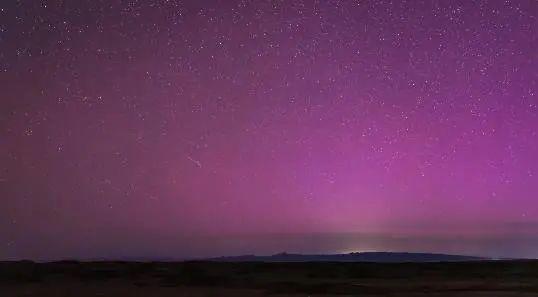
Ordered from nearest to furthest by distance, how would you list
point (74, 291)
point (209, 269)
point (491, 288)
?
point (74, 291) → point (491, 288) → point (209, 269)

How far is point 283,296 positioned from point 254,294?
173cm

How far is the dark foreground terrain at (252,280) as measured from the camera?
104 feet

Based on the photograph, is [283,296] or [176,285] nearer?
[283,296]

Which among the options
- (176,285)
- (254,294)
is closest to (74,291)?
(176,285)

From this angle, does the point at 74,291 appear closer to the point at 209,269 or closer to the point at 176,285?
the point at 176,285

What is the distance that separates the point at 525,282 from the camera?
123 feet

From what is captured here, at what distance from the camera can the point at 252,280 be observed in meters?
40.1

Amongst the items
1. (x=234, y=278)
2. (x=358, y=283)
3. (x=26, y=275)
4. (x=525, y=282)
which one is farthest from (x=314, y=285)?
(x=26, y=275)

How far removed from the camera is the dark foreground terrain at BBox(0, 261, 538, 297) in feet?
104

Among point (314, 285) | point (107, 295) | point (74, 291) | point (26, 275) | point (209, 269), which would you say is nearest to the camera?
point (107, 295)

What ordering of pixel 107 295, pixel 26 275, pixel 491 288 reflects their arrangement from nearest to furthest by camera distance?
pixel 107 295 → pixel 491 288 → pixel 26 275

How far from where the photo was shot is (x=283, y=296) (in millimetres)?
29859

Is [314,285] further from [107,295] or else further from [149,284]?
[107,295]

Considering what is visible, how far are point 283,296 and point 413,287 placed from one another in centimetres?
852
